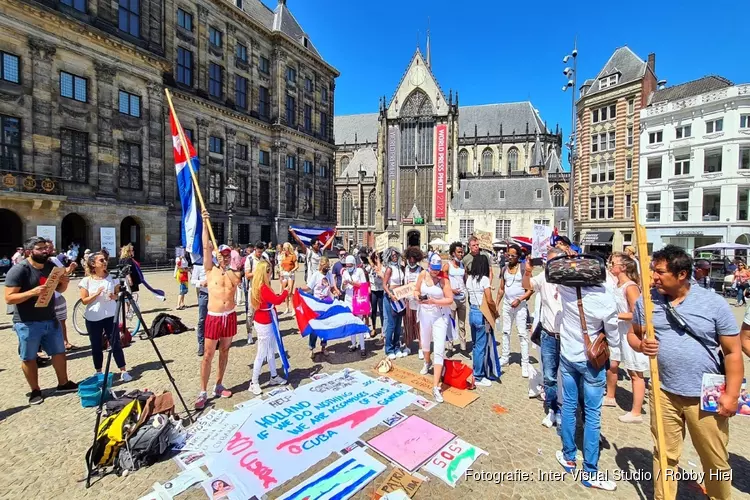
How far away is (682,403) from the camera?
290 cm

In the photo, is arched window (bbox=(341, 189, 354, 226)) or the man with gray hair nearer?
the man with gray hair

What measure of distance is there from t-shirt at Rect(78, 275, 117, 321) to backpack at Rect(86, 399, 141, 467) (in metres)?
2.43

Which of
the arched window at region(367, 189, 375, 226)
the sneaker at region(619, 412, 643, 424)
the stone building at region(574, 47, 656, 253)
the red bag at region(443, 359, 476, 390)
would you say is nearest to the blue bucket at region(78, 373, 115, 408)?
the red bag at region(443, 359, 476, 390)

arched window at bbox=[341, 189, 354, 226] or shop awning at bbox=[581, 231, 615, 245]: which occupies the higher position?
arched window at bbox=[341, 189, 354, 226]

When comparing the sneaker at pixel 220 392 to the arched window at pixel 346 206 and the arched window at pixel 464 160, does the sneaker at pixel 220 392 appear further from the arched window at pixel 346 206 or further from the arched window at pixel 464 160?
the arched window at pixel 464 160

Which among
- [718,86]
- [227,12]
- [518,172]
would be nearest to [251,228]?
[227,12]

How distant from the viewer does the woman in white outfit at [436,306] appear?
526 centimetres

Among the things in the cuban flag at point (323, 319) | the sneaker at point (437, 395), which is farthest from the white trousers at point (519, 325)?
the cuban flag at point (323, 319)

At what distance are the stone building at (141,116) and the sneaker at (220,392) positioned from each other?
20850 mm

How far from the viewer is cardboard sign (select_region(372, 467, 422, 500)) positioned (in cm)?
333

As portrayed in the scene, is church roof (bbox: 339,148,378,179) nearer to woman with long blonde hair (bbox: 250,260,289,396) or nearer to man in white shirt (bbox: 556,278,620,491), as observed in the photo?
woman with long blonde hair (bbox: 250,260,289,396)

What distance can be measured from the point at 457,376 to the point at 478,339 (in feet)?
2.41

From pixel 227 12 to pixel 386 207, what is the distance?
1318 inches

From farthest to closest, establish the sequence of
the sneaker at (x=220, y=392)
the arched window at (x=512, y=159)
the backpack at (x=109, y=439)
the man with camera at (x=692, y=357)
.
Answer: the arched window at (x=512, y=159) < the sneaker at (x=220, y=392) < the backpack at (x=109, y=439) < the man with camera at (x=692, y=357)
